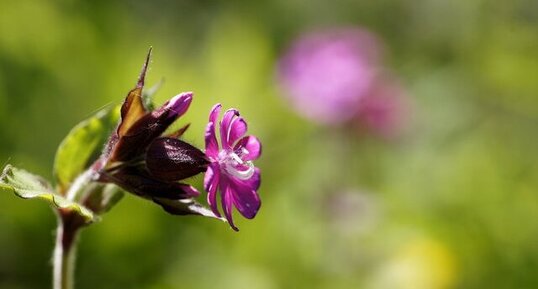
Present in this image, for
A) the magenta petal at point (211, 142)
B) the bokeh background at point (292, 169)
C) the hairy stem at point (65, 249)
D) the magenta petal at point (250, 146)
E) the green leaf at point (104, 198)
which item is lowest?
the hairy stem at point (65, 249)

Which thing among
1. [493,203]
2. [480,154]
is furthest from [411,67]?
[493,203]

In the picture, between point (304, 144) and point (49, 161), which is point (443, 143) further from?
point (49, 161)

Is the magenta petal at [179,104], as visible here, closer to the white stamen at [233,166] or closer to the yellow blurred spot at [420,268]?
the white stamen at [233,166]

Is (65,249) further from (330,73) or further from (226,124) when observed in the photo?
(330,73)

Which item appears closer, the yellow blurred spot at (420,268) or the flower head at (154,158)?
the flower head at (154,158)

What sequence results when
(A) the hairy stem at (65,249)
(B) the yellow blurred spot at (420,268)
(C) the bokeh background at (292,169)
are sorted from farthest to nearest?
(B) the yellow blurred spot at (420,268)
(C) the bokeh background at (292,169)
(A) the hairy stem at (65,249)

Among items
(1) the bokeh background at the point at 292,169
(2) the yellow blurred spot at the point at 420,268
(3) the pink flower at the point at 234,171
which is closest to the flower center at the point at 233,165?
(3) the pink flower at the point at 234,171

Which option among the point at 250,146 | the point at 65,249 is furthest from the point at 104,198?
the point at 250,146
